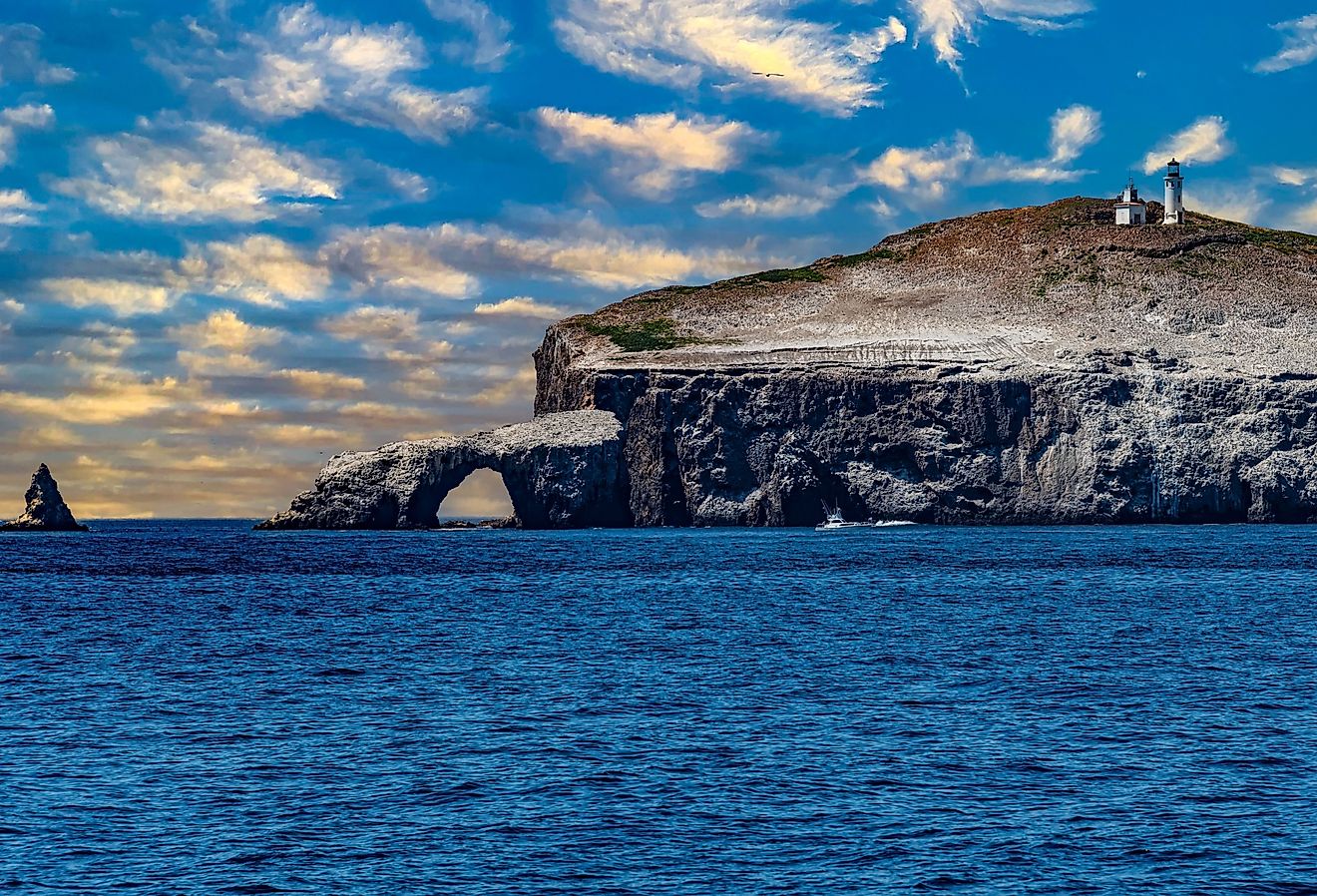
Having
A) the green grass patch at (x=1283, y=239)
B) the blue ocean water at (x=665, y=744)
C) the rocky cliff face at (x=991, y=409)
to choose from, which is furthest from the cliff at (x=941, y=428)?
the blue ocean water at (x=665, y=744)

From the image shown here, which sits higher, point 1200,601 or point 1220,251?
point 1220,251

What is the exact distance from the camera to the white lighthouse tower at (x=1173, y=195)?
168 m

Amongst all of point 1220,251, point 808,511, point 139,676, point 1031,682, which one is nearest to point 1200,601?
point 1031,682

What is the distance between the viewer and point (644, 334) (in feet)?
486

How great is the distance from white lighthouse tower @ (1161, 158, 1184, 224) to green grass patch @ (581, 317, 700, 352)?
6080 cm

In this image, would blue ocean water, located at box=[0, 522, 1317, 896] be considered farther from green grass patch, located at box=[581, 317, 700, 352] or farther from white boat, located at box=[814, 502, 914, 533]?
green grass patch, located at box=[581, 317, 700, 352]

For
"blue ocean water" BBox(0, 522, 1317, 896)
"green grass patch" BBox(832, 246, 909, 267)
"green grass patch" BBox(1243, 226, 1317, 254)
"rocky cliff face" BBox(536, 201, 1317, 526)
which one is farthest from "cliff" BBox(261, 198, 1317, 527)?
"blue ocean water" BBox(0, 522, 1317, 896)

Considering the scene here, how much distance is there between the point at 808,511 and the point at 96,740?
350ft

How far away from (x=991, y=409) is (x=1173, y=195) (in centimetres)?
5671

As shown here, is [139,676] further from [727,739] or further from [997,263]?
[997,263]

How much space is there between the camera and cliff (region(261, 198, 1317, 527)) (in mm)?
125062

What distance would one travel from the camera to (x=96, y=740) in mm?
27297

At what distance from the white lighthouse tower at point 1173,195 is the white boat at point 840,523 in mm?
62644

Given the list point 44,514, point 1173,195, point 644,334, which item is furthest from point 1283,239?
point 44,514
